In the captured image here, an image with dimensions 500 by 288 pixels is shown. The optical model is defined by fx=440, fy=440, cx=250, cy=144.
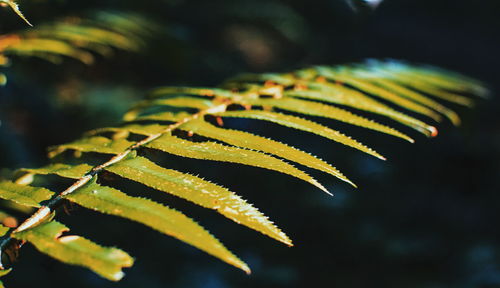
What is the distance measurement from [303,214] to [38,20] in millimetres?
1840

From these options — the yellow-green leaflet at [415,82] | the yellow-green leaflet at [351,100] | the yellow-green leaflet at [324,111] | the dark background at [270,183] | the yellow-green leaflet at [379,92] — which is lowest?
the yellow-green leaflet at [324,111]

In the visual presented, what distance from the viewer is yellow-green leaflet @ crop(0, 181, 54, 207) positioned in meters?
0.48

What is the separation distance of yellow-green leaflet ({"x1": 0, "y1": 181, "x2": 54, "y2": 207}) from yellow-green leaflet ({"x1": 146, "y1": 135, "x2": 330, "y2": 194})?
14cm

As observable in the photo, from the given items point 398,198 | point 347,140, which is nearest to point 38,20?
point 347,140

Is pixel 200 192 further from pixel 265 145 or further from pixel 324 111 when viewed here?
pixel 324 111

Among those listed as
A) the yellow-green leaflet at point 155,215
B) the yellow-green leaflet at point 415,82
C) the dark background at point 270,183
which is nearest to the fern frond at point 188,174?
the yellow-green leaflet at point 155,215

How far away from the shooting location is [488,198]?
327 cm

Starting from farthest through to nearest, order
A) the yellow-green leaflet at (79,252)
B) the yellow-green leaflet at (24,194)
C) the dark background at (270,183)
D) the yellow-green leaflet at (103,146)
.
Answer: the dark background at (270,183) < the yellow-green leaflet at (103,146) < the yellow-green leaflet at (24,194) < the yellow-green leaflet at (79,252)

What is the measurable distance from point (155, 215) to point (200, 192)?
0.06 m

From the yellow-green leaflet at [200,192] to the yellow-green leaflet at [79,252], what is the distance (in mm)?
94

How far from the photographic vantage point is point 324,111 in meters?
0.67

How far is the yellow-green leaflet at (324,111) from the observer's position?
2.00 feet

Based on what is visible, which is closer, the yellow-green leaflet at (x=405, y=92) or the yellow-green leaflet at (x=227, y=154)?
the yellow-green leaflet at (x=227, y=154)

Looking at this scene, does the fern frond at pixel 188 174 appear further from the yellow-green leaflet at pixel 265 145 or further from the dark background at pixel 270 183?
the dark background at pixel 270 183
